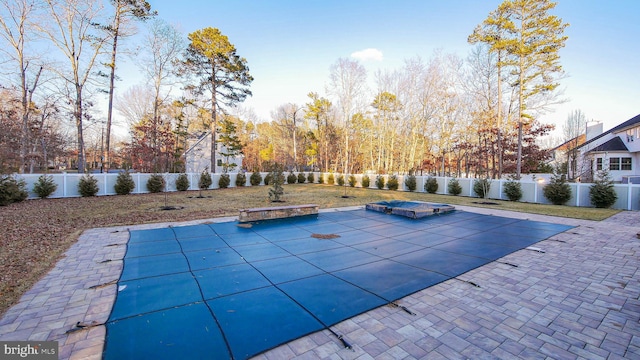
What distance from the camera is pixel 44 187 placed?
10.2m

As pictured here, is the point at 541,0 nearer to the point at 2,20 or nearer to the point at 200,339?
the point at 200,339

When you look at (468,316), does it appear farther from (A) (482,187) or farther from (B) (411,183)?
(B) (411,183)

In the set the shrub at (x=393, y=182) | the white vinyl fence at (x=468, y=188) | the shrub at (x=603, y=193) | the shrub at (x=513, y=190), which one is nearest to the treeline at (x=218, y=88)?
the white vinyl fence at (x=468, y=188)

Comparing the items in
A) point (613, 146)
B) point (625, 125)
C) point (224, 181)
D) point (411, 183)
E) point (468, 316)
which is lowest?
point (468, 316)

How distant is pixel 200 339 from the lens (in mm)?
2121

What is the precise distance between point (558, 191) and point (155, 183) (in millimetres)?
17999

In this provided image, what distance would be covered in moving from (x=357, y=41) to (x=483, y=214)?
15.1 metres

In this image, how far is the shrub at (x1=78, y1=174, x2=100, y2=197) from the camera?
36.6 ft

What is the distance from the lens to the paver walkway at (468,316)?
203cm

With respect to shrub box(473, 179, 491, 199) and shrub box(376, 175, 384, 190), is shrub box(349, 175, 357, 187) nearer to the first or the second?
shrub box(376, 175, 384, 190)

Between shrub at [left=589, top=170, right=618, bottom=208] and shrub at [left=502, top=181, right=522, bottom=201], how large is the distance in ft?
7.44

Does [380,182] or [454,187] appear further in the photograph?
[380,182]

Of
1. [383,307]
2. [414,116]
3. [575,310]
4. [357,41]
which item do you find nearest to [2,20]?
[357,41]

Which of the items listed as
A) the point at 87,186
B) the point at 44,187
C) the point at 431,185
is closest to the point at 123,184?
the point at 87,186
